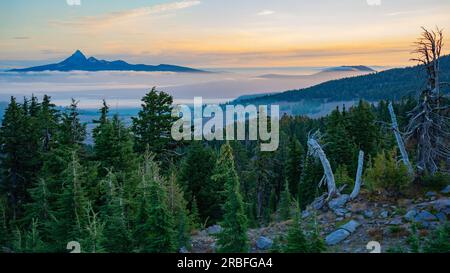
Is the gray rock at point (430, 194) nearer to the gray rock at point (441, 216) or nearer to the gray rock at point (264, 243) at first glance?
the gray rock at point (441, 216)

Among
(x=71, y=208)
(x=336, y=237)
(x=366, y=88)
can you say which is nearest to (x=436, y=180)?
(x=336, y=237)

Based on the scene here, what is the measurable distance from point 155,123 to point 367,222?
14409 millimetres

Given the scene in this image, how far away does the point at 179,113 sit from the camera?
2530cm

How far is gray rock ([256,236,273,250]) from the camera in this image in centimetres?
1139

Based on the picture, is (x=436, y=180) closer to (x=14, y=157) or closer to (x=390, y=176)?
(x=390, y=176)

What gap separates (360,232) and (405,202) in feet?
7.08

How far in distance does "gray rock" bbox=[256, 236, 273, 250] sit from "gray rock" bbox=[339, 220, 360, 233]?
1.97 metres

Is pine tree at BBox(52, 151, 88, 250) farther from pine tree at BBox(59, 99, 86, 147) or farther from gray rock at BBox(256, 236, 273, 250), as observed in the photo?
pine tree at BBox(59, 99, 86, 147)

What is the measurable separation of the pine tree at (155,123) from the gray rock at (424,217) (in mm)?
14831

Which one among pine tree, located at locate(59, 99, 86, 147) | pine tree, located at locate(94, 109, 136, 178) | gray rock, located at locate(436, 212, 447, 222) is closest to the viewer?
gray rock, located at locate(436, 212, 447, 222)

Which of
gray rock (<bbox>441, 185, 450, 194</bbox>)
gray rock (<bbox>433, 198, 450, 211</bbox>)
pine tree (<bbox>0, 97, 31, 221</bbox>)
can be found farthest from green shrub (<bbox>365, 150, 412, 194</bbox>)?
pine tree (<bbox>0, 97, 31, 221</bbox>)

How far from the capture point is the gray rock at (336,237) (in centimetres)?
1085
